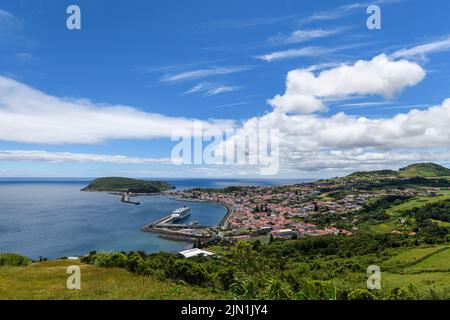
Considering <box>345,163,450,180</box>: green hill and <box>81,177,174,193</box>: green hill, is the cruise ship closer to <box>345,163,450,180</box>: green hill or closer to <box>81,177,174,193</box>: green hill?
<box>81,177,174,193</box>: green hill

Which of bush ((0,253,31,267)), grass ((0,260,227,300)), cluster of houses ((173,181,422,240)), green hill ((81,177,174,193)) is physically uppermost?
grass ((0,260,227,300))

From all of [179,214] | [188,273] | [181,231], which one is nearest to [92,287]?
[188,273]

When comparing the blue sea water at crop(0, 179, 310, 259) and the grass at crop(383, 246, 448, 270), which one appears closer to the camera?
the grass at crop(383, 246, 448, 270)

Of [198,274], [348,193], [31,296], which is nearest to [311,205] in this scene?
[348,193]

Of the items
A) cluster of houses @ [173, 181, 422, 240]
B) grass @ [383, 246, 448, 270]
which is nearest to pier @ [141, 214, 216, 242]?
cluster of houses @ [173, 181, 422, 240]

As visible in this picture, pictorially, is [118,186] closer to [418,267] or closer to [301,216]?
[301,216]
